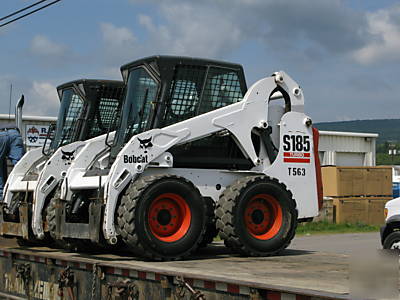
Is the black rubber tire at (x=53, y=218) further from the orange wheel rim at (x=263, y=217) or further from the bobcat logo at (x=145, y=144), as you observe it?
the orange wheel rim at (x=263, y=217)

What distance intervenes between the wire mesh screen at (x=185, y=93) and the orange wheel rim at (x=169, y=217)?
1064mm

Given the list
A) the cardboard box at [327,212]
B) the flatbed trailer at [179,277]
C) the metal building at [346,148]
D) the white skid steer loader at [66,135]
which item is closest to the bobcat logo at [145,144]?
the flatbed trailer at [179,277]

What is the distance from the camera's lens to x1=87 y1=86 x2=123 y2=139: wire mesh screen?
1141 cm

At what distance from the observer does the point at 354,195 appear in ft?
83.5

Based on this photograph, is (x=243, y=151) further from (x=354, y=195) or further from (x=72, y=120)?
(x=354, y=195)

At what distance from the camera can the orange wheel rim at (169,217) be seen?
27.6 ft

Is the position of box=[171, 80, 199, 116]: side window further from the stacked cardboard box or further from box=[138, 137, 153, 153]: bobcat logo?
the stacked cardboard box

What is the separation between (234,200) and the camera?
871cm

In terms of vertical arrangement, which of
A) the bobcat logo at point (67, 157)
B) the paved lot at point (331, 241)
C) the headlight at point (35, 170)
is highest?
the bobcat logo at point (67, 157)

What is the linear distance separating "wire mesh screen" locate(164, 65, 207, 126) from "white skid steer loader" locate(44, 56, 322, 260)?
0.01 metres

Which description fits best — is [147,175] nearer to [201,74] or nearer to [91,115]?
[201,74]

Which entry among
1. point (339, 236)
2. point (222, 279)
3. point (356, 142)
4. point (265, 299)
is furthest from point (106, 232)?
point (356, 142)

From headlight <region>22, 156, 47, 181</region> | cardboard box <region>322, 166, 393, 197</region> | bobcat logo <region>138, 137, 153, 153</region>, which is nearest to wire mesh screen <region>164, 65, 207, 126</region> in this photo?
bobcat logo <region>138, 137, 153, 153</region>

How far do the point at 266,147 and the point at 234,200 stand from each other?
3.63ft
